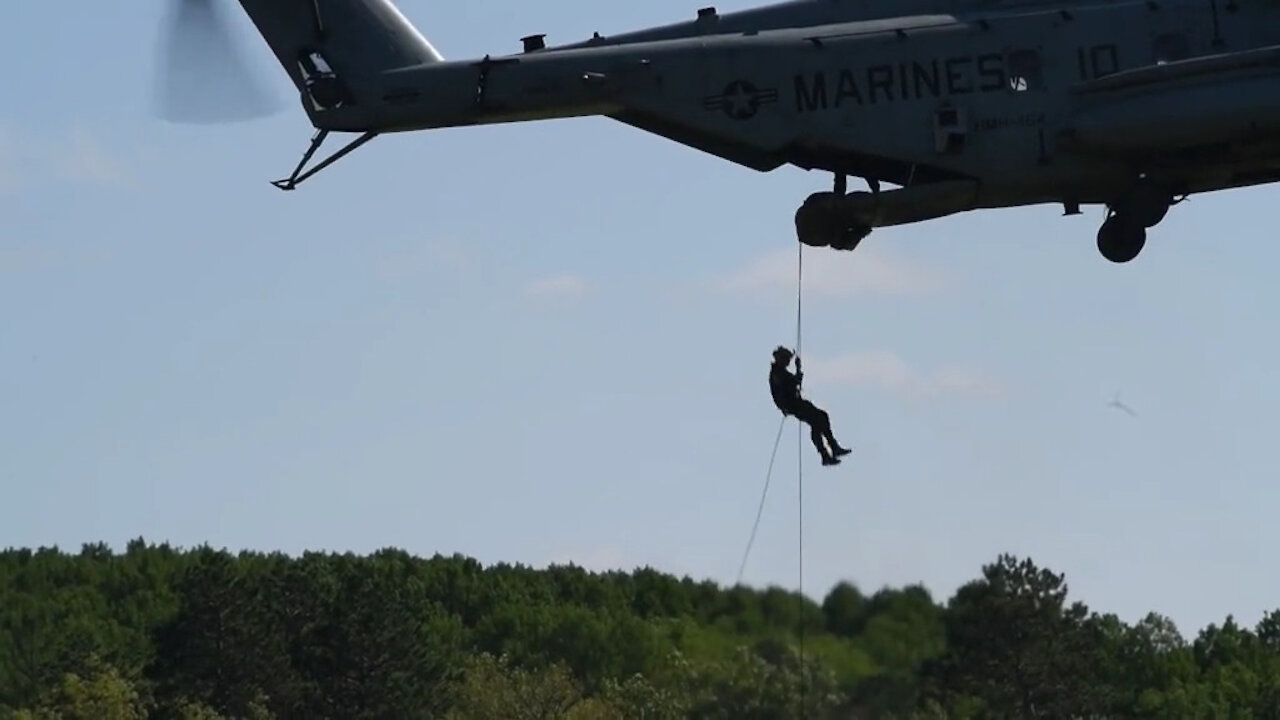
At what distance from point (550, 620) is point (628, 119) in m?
20.6

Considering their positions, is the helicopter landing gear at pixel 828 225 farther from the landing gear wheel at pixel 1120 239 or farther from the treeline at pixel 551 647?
the treeline at pixel 551 647

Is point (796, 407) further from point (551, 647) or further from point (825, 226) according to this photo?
point (551, 647)

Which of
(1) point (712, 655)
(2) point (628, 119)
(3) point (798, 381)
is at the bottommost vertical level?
(1) point (712, 655)

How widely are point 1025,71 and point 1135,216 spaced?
1.43 m

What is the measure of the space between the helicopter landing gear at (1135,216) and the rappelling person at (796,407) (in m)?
2.79

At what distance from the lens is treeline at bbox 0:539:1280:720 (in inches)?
897

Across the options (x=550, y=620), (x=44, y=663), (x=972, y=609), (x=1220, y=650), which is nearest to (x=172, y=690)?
(x=44, y=663)

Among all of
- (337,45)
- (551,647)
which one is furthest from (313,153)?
(551,647)

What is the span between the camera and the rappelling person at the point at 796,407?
19875 millimetres

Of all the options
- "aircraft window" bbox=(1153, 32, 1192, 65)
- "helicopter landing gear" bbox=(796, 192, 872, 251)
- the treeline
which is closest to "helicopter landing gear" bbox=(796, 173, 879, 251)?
"helicopter landing gear" bbox=(796, 192, 872, 251)

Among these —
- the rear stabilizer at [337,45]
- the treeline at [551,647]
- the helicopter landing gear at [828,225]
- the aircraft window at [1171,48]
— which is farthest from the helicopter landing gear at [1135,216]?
the rear stabilizer at [337,45]

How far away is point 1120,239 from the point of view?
20.7 m

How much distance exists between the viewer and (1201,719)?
35188 mm

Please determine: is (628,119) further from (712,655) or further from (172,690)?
(172,690)
